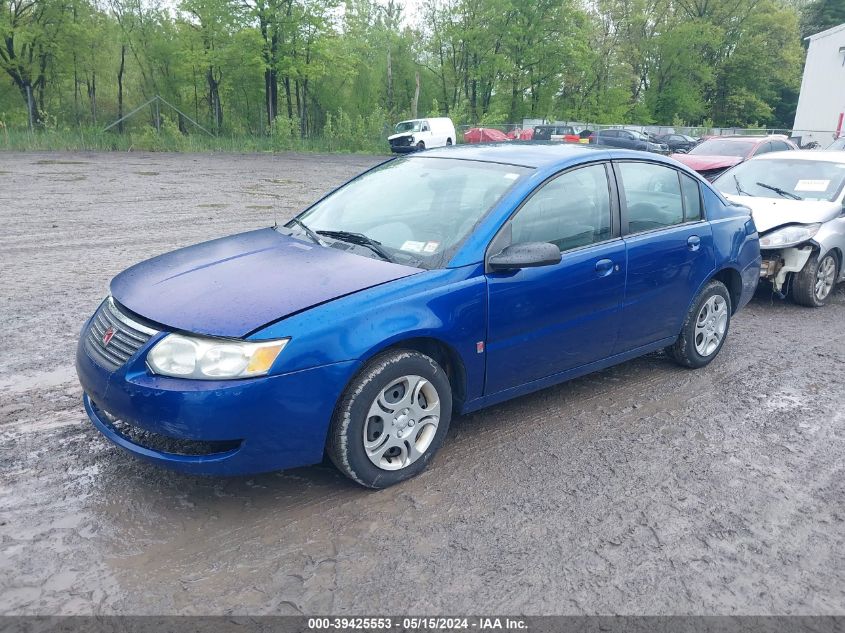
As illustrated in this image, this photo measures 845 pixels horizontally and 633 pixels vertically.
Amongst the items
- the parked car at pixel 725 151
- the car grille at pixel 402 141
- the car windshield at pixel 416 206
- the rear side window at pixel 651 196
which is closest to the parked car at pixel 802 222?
the rear side window at pixel 651 196

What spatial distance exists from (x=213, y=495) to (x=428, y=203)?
2.08 m

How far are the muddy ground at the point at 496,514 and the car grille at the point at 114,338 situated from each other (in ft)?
2.19

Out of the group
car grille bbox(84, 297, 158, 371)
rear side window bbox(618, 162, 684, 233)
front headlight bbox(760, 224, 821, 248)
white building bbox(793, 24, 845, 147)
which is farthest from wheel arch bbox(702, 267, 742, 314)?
white building bbox(793, 24, 845, 147)

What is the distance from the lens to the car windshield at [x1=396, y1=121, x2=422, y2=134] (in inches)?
1422

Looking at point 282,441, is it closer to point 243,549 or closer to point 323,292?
point 243,549

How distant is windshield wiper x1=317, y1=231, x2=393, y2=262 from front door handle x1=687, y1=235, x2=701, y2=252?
2.38 m

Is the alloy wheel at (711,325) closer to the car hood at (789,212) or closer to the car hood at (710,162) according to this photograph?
the car hood at (789,212)

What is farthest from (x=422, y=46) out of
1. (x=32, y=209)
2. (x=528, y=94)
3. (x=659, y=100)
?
(x=32, y=209)

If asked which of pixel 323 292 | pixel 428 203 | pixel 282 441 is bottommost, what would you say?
pixel 282 441

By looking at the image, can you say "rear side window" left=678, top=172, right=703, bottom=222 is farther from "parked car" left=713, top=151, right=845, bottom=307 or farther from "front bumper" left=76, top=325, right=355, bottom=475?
"front bumper" left=76, top=325, right=355, bottom=475

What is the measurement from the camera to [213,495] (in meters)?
3.36

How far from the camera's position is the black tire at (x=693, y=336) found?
16.8ft

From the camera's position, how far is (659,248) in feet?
15.2

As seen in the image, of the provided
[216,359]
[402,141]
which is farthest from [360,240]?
[402,141]
